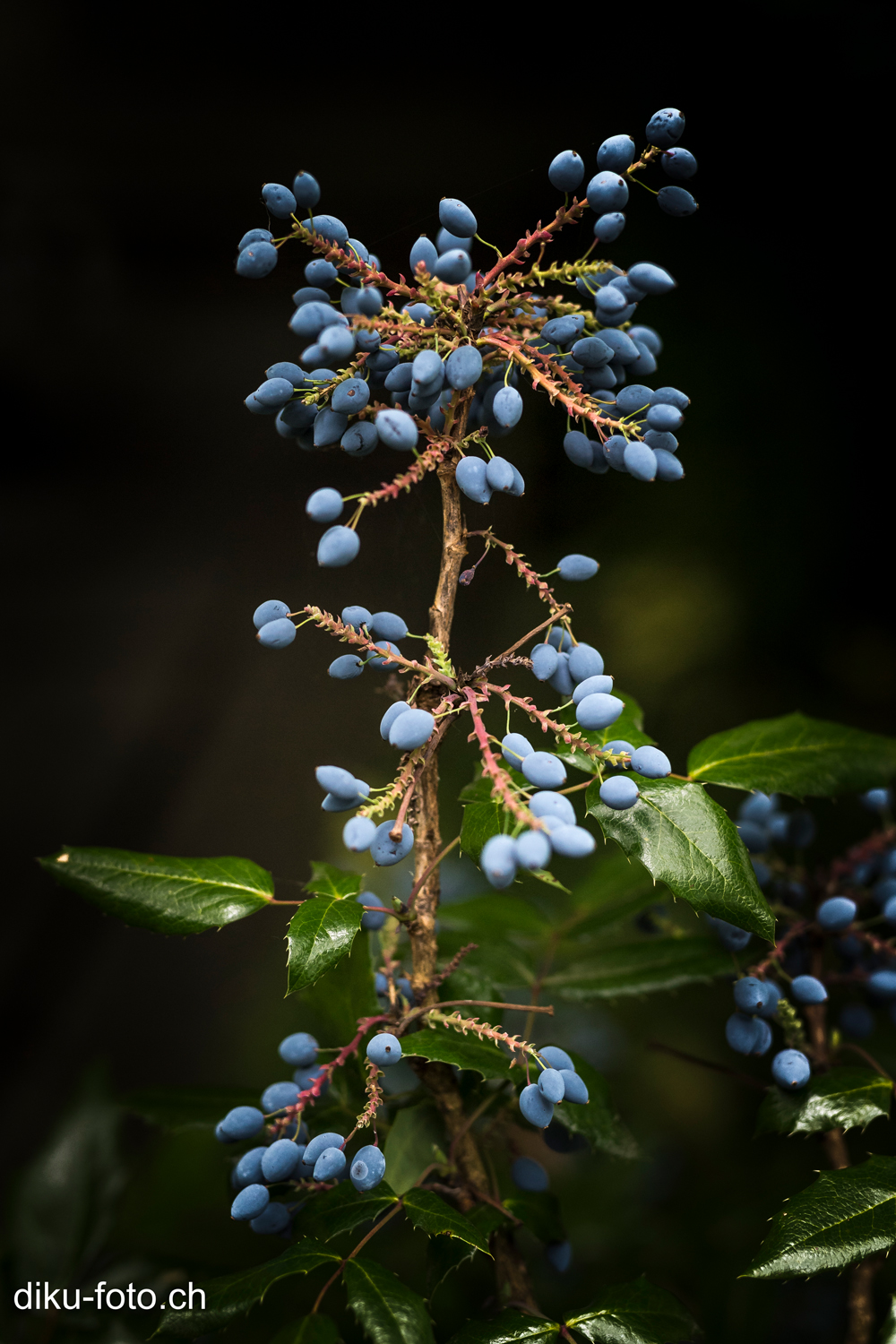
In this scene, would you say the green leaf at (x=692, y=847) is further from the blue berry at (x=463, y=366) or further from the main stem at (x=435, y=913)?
the blue berry at (x=463, y=366)

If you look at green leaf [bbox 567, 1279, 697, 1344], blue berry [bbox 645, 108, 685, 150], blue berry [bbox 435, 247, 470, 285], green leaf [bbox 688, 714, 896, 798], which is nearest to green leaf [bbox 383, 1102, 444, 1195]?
green leaf [bbox 567, 1279, 697, 1344]

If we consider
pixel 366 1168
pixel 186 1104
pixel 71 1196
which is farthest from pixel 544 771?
pixel 71 1196

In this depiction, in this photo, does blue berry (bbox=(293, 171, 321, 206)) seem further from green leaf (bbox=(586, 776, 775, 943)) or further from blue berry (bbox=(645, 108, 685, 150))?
green leaf (bbox=(586, 776, 775, 943))

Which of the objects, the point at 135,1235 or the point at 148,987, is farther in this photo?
the point at 148,987

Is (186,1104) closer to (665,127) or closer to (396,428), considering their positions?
(396,428)

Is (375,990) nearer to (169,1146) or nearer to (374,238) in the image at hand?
(169,1146)

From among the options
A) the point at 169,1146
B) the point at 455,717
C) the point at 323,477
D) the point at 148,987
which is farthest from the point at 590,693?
the point at 148,987

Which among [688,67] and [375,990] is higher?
[688,67]
